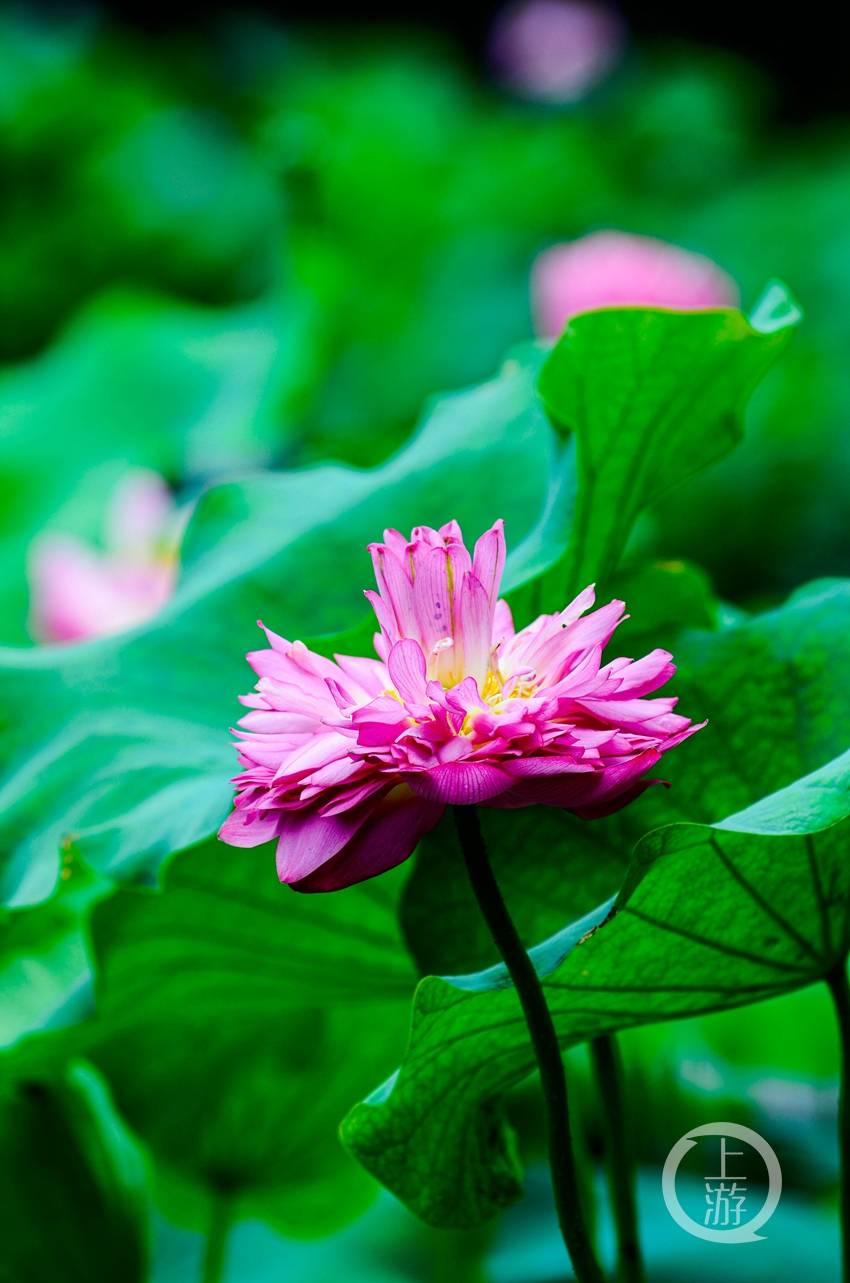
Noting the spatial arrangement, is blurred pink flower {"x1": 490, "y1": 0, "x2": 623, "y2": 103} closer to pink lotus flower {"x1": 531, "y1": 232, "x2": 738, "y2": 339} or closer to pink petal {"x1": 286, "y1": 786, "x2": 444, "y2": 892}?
pink lotus flower {"x1": 531, "y1": 232, "x2": 738, "y2": 339}

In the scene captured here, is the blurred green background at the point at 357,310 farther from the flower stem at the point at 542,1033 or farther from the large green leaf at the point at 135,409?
the flower stem at the point at 542,1033

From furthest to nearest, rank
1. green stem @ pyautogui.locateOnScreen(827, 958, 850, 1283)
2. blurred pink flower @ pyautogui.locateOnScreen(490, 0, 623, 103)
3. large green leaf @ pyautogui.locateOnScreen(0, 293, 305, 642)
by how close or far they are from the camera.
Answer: blurred pink flower @ pyautogui.locateOnScreen(490, 0, 623, 103) → large green leaf @ pyautogui.locateOnScreen(0, 293, 305, 642) → green stem @ pyautogui.locateOnScreen(827, 958, 850, 1283)

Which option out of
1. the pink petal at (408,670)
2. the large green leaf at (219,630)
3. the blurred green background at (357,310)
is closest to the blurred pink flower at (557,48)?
the blurred green background at (357,310)

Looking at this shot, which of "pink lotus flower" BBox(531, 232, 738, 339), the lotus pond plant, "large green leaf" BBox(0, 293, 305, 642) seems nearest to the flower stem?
the lotus pond plant

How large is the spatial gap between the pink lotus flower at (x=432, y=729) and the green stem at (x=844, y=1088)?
172 millimetres

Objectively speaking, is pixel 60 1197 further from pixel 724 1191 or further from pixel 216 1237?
pixel 724 1191

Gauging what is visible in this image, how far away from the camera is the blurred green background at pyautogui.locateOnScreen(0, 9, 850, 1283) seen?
86cm

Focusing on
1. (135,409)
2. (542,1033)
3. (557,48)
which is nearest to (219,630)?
(542,1033)

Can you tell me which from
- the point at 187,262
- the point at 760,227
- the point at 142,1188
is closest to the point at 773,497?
the point at 760,227

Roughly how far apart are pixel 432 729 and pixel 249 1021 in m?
0.41

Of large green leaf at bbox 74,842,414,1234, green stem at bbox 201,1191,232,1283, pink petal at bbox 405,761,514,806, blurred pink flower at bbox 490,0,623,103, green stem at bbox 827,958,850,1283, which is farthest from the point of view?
blurred pink flower at bbox 490,0,623,103

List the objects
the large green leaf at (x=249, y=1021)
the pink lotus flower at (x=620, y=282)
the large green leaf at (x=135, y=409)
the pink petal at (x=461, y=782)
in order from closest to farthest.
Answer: the pink petal at (x=461, y=782)
the large green leaf at (x=249, y=1021)
the pink lotus flower at (x=620, y=282)
the large green leaf at (x=135, y=409)

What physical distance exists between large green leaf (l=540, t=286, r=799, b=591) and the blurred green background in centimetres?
32

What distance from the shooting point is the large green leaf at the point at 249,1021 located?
2.09ft
